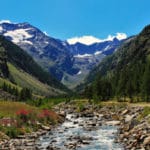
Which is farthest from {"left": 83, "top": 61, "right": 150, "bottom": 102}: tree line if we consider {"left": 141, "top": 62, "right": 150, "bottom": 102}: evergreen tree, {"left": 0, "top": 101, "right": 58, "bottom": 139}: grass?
{"left": 0, "top": 101, "right": 58, "bottom": 139}: grass

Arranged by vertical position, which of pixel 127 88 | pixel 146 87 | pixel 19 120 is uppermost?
pixel 127 88

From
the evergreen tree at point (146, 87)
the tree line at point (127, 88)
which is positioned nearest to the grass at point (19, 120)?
the evergreen tree at point (146, 87)

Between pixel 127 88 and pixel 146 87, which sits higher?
pixel 127 88

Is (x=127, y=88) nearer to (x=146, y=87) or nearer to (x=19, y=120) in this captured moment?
(x=146, y=87)

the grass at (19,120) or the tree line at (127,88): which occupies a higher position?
the tree line at (127,88)

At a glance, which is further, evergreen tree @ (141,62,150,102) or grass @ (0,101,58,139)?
evergreen tree @ (141,62,150,102)

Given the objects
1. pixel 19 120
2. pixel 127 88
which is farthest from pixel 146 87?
pixel 19 120

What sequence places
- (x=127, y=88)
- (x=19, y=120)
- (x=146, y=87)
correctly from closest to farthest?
(x=19, y=120) → (x=146, y=87) → (x=127, y=88)

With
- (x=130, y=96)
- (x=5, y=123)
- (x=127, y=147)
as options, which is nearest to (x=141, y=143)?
(x=127, y=147)

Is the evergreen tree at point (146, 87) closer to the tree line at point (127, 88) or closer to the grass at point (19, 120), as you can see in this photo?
the tree line at point (127, 88)

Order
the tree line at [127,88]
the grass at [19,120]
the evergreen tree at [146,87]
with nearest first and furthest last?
1. the grass at [19,120]
2. the evergreen tree at [146,87]
3. the tree line at [127,88]

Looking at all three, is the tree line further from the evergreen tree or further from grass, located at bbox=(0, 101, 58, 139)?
grass, located at bbox=(0, 101, 58, 139)

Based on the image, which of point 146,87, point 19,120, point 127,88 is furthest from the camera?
point 127,88

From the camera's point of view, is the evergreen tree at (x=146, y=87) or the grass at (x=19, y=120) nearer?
the grass at (x=19, y=120)
